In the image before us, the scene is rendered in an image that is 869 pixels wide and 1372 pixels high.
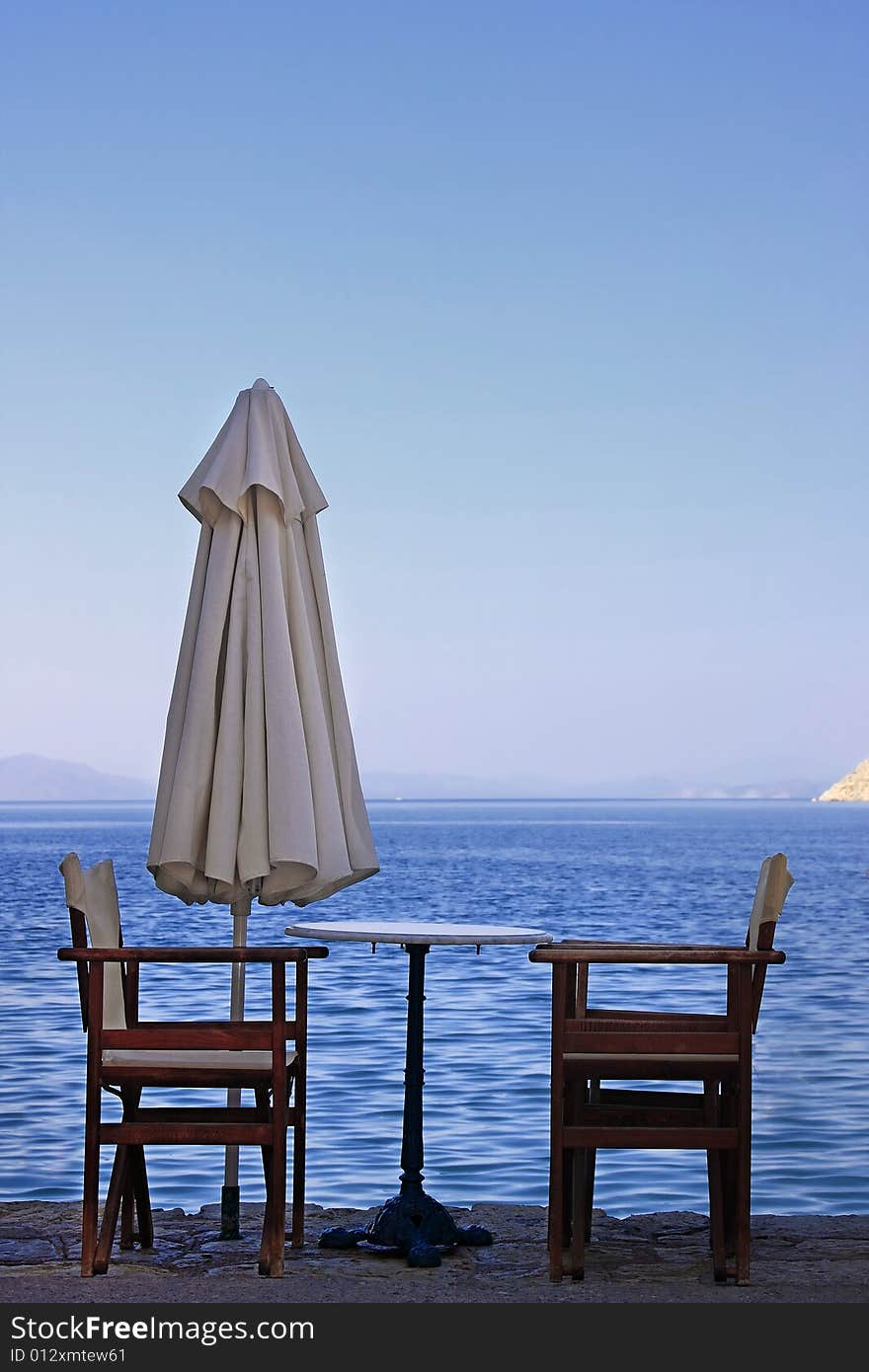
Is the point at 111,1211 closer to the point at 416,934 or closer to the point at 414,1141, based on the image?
the point at 414,1141

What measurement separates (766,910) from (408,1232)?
3.91 ft

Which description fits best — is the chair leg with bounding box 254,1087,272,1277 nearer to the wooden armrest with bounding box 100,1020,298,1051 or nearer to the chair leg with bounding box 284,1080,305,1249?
the chair leg with bounding box 284,1080,305,1249

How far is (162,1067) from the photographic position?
12.3 ft

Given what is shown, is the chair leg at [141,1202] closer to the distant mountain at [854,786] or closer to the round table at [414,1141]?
the round table at [414,1141]

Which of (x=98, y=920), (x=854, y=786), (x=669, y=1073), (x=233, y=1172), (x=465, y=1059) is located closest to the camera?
(x=669, y=1073)

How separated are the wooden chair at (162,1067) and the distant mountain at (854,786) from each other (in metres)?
173

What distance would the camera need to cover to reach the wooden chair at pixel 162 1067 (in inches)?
143

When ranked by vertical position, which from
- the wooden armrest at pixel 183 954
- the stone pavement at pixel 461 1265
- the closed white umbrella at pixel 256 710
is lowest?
the stone pavement at pixel 461 1265

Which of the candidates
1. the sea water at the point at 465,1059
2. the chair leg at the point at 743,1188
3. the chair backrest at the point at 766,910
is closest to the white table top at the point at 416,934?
the chair backrest at the point at 766,910

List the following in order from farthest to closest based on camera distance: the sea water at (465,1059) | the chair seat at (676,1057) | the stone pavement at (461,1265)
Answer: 1. the sea water at (465,1059)
2. the chair seat at (676,1057)
3. the stone pavement at (461,1265)

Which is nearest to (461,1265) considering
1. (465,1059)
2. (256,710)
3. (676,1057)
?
(676,1057)

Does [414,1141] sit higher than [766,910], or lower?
lower

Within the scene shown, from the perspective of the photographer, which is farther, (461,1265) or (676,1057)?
(461,1265)

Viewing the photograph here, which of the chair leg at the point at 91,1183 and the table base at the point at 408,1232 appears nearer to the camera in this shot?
the chair leg at the point at 91,1183
